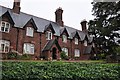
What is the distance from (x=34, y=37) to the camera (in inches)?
1254

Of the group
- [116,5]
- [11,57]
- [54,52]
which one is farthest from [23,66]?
[116,5]

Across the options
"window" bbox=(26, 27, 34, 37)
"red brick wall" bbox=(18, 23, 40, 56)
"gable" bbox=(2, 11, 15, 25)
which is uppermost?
"gable" bbox=(2, 11, 15, 25)

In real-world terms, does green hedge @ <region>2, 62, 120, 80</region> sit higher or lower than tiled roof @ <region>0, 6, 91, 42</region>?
lower

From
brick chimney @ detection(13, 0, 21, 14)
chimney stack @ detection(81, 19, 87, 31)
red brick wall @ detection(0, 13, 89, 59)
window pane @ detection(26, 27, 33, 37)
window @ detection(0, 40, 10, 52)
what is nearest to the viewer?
window @ detection(0, 40, 10, 52)

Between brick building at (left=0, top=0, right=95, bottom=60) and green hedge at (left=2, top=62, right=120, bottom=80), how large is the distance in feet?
38.1

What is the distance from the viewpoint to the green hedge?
49.7ft

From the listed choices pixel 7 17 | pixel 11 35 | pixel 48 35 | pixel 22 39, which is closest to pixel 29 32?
pixel 22 39

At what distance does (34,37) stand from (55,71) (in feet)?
51.1

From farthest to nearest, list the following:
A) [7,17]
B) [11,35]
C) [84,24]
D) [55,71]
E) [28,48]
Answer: [84,24], [28,48], [11,35], [7,17], [55,71]

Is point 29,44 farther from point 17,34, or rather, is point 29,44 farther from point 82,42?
point 82,42

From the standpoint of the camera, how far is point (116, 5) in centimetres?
2794

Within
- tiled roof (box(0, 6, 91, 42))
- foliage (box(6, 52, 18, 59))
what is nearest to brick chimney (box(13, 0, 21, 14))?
tiled roof (box(0, 6, 91, 42))

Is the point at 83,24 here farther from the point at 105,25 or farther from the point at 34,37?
the point at 34,37

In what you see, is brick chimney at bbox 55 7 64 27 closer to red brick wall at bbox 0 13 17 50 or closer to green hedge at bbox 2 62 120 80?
red brick wall at bbox 0 13 17 50
